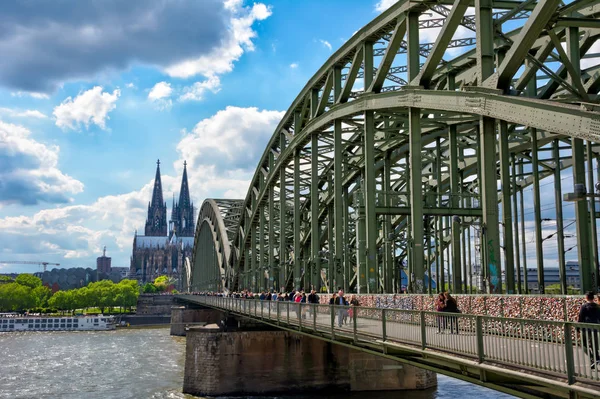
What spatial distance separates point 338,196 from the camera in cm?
3494

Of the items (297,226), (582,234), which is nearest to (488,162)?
(582,234)

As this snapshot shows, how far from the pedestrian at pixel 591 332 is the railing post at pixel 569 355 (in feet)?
0.61

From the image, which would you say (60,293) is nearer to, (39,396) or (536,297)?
(39,396)

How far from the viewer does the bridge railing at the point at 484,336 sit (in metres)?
9.72

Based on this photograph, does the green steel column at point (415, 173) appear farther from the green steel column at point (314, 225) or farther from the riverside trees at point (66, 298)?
the riverside trees at point (66, 298)

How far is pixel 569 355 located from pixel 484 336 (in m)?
2.50

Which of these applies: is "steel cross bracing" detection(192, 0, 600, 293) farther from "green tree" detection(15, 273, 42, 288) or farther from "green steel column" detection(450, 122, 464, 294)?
"green tree" detection(15, 273, 42, 288)

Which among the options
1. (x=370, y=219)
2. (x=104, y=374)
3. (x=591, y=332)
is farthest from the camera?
(x=104, y=374)

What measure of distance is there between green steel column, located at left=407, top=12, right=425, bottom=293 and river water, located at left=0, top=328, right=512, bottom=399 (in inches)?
465

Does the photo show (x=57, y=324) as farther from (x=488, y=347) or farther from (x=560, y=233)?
(x=488, y=347)

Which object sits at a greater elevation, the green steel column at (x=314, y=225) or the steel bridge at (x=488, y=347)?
the green steel column at (x=314, y=225)

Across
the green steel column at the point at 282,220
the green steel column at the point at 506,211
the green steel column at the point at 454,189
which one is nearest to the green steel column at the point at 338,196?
the green steel column at the point at 454,189

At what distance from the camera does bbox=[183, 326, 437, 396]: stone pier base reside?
120 ft

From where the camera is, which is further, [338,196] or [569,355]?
[338,196]
